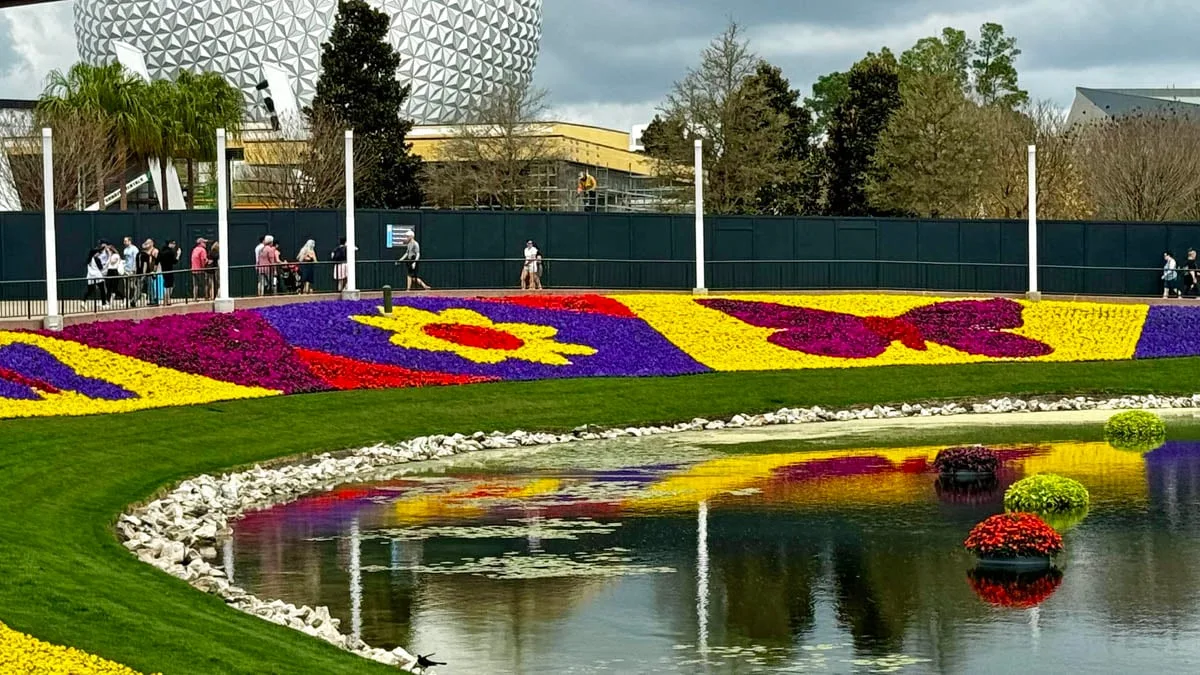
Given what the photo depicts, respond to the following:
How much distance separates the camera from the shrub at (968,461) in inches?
1249

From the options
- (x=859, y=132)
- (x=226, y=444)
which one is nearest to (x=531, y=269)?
(x=226, y=444)

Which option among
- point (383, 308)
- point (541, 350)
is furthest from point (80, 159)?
point (541, 350)

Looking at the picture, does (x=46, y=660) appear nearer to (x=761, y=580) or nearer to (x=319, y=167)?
(x=761, y=580)


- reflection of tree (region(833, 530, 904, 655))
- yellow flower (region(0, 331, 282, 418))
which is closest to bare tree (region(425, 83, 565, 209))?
yellow flower (region(0, 331, 282, 418))

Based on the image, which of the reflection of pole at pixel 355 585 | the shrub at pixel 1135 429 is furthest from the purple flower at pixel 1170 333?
the reflection of pole at pixel 355 585

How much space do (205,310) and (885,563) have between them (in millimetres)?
28715

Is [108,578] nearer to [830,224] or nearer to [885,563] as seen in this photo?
[885,563]

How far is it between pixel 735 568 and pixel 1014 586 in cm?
353

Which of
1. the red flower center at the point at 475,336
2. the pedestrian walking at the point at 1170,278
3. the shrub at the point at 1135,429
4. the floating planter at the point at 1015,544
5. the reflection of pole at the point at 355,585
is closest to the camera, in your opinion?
the reflection of pole at the point at 355,585

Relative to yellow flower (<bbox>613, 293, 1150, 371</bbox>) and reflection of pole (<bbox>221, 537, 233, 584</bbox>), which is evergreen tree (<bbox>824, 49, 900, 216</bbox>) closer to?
yellow flower (<bbox>613, 293, 1150, 371</bbox>)

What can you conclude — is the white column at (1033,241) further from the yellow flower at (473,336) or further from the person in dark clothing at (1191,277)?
the yellow flower at (473,336)

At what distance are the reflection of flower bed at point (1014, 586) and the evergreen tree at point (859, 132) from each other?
64238 millimetres

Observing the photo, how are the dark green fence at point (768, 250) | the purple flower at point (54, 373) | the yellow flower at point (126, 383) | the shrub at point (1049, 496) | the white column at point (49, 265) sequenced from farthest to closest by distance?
the dark green fence at point (768, 250) < the white column at point (49, 265) < the purple flower at point (54, 373) < the yellow flower at point (126, 383) < the shrub at point (1049, 496)

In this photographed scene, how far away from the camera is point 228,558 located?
25.2 m
